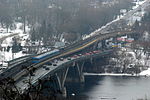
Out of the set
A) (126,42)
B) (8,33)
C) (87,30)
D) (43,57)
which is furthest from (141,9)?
(43,57)

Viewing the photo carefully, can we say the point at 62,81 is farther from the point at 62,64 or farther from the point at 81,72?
the point at 81,72

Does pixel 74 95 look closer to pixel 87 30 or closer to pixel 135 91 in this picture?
pixel 135 91

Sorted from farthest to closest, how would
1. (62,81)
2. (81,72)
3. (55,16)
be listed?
(55,16) < (81,72) < (62,81)

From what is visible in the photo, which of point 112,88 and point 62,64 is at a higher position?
point 62,64

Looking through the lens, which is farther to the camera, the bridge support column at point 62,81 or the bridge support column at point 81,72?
the bridge support column at point 81,72

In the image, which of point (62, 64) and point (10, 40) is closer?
point (62, 64)

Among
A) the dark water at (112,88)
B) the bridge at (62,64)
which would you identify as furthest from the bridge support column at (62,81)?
the dark water at (112,88)

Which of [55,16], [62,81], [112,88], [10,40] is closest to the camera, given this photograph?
[112,88]

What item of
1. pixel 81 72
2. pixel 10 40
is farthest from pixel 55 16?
pixel 81 72

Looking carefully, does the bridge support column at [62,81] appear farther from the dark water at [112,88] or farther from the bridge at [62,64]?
the dark water at [112,88]
